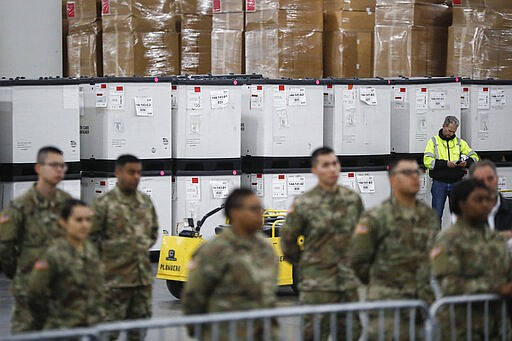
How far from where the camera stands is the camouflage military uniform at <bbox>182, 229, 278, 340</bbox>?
6.58 metres

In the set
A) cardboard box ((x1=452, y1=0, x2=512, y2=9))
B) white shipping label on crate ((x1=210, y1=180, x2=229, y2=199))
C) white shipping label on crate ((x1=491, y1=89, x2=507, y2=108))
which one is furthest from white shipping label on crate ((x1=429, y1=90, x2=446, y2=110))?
white shipping label on crate ((x1=210, y1=180, x2=229, y2=199))

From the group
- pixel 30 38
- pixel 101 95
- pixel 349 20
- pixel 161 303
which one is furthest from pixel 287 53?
pixel 161 303

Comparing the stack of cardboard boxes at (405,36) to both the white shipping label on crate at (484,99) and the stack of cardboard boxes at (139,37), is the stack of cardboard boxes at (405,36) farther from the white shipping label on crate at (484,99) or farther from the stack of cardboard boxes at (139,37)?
the stack of cardboard boxes at (139,37)

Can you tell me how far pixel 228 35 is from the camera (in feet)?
56.5

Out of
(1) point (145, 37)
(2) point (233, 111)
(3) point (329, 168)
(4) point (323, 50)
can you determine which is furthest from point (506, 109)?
(3) point (329, 168)

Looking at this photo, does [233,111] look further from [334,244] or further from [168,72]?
[334,244]

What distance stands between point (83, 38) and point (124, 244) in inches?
371

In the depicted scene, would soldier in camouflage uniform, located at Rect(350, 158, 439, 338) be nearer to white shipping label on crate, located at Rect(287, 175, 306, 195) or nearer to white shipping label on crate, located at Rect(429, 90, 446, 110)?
white shipping label on crate, located at Rect(287, 175, 306, 195)

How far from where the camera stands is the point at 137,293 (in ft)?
30.3

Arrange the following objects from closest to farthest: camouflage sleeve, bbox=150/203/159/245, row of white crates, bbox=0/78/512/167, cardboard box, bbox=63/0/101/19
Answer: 1. camouflage sleeve, bbox=150/203/159/245
2. row of white crates, bbox=0/78/512/167
3. cardboard box, bbox=63/0/101/19

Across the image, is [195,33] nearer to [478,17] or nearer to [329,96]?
[329,96]

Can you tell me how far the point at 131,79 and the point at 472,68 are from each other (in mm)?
5293

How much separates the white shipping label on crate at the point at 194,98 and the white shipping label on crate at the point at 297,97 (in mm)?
1295

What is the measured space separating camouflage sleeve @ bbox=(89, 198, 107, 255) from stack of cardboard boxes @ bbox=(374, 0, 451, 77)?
29.0ft
